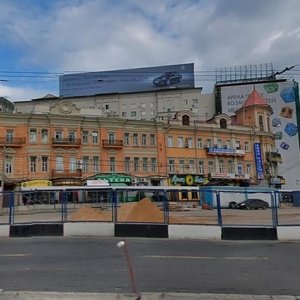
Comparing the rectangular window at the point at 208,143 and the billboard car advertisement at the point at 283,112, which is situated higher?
the billboard car advertisement at the point at 283,112

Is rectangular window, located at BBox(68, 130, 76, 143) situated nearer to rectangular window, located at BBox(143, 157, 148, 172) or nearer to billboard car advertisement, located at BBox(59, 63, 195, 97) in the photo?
rectangular window, located at BBox(143, 157, 148, 172)

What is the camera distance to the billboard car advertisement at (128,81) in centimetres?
9356

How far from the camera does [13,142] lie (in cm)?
5722

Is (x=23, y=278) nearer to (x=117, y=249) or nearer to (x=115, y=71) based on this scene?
(x=117, y=249)

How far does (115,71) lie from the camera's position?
94.2 meters

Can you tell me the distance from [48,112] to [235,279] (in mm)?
55022

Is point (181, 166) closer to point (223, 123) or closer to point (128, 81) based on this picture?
point (223, 123)

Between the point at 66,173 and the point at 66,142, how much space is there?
13.8ft

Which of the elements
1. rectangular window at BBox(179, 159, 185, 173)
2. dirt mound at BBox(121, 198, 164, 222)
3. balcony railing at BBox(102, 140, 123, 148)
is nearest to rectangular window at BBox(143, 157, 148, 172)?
balcony railing at BBox(102, 140, 123, 148)

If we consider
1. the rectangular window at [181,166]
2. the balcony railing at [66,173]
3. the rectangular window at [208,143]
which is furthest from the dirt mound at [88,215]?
the rectangular window at [208,143]

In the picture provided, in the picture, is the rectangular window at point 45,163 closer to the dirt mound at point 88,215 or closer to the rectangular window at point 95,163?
the rectangular window at point 95,163

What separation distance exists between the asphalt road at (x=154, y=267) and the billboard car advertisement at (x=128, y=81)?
7964 cm

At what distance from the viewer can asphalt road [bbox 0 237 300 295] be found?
27.2ft

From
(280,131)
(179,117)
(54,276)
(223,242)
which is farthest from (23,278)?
(280,131)
